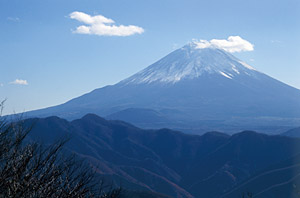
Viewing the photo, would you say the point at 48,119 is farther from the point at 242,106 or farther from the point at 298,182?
the point at 242,106

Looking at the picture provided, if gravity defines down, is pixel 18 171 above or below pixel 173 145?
above

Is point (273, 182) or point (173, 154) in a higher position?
point (173, 154)

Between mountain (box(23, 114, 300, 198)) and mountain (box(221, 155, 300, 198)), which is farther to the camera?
mountain (box(23, 114, 300, 198))

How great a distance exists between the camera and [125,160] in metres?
71.9

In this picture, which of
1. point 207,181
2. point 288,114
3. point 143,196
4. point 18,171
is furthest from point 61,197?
point 288,114

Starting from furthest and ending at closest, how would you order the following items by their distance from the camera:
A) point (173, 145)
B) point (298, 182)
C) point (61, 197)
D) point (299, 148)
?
point (173, 145) < point (299, 148) < point (298, 182) < point (61, 197)

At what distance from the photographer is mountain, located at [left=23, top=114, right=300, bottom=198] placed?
194 feet

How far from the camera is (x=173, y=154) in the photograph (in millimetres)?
78688

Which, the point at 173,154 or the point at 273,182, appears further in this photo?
the point at 173,154

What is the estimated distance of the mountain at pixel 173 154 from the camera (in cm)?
5916

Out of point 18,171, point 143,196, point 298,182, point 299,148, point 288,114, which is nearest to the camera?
point 18,171

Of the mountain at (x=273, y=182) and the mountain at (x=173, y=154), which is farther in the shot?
the mountain at (x=173, y=154)

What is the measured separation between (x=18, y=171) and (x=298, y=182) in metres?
43.9

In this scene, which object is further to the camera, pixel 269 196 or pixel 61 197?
pixel 269 196
